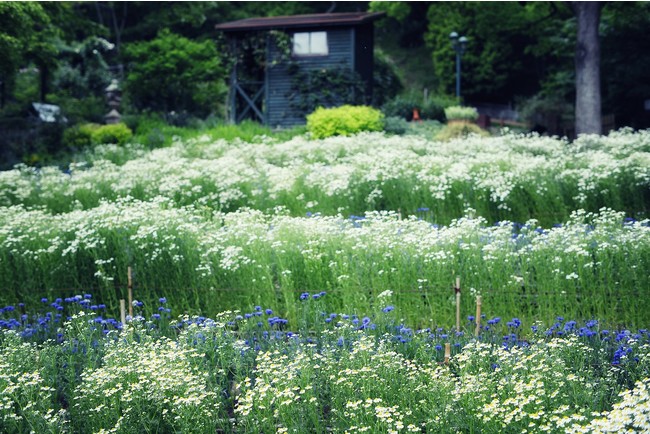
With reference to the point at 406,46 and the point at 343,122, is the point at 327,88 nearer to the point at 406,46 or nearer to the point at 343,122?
the point at 343,122

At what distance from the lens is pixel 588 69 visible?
22422 mm

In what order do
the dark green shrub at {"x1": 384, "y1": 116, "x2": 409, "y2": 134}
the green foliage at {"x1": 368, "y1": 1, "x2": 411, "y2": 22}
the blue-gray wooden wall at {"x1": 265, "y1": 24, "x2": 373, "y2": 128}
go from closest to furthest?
the dark green shrub at {"x1": 384, "y1": 116, "x2": 409, "y2": 134} < the blue-gray wooden wall at {"x1": 265, "y1": 24, "x2": 373, "y2": 128} < the green foliage at {"x1": 368, "y1": 1, "x2": 411, "y2": 22}

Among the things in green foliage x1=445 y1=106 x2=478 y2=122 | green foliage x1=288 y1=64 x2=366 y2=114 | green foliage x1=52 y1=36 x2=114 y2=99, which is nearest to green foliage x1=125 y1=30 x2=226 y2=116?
green foliage x1=52 y1=36 x2=114 y2=99

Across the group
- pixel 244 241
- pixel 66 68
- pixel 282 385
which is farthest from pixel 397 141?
pixel 66 68

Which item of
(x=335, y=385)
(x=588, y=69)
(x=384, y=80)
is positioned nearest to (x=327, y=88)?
(x=384, y=80)

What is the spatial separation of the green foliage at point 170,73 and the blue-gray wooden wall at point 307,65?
3019 millimetres

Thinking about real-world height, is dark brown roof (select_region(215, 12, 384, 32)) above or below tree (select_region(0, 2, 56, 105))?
above

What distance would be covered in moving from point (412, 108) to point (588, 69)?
26.1ft

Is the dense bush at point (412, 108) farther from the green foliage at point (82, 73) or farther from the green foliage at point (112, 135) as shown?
the green foliage at point (82, 73)

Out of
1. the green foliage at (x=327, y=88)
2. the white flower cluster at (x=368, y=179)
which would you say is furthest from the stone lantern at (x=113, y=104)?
the white flower cluster at (x=368, y=179)

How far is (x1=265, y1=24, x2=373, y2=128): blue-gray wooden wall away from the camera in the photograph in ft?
93.9

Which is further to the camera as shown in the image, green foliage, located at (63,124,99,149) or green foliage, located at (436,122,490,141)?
green foliage, located at (63,124,99,149)

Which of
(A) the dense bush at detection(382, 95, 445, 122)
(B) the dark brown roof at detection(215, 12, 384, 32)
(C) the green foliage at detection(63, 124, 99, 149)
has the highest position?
(B) the dark brown roof at detection(215, 12, 384, 32)

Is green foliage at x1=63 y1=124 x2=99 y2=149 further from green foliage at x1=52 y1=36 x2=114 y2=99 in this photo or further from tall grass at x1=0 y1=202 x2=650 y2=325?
tall grass at x1=0 y1=202 x2=650 y2=325
